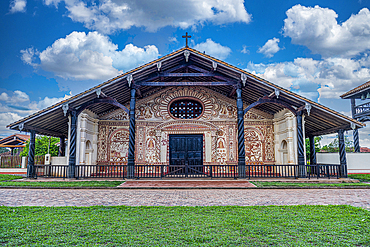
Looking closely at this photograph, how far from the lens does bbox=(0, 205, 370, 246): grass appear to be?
149 inches

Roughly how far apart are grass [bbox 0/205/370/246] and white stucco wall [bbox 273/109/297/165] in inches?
345

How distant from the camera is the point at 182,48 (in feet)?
43.6

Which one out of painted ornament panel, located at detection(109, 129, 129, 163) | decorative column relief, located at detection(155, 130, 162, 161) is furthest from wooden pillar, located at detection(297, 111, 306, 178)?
painted ornament panel, located at detection(109, 129, 129, 163)

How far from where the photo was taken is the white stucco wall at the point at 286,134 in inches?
576

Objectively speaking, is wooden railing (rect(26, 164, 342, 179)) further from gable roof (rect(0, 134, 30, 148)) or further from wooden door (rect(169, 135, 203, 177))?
gable roof (rect(0, 134, 30, 148))

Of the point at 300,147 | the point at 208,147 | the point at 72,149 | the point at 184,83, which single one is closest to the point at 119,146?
the point at 72,149

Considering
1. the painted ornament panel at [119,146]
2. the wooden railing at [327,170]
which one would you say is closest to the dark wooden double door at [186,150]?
the painted ornament panel at [119,146]

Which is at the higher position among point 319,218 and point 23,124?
point 23,124

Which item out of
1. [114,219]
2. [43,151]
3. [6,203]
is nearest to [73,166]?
[6,203]

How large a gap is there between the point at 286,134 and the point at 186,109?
6416 millimetres

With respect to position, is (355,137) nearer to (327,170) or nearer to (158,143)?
(327,170)

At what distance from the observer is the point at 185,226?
4.53 metres

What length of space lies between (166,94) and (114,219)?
41.0 feet

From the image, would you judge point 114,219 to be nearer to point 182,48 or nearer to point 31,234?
point 31,234
